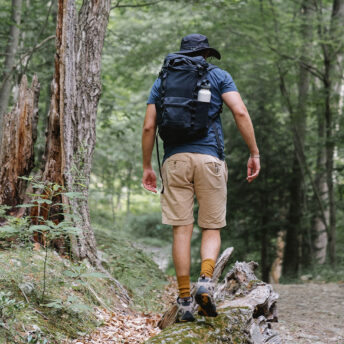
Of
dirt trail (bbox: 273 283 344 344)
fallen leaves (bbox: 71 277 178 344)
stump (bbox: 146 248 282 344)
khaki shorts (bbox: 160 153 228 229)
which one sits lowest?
dirt trail (bbox: 273 283 344 344)

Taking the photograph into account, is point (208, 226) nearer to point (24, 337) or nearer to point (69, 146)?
point (24, 337)

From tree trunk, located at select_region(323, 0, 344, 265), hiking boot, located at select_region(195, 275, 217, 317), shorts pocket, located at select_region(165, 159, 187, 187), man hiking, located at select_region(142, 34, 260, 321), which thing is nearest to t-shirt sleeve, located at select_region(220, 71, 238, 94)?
man hiking, located at select_region(142, 34, 260, 321)

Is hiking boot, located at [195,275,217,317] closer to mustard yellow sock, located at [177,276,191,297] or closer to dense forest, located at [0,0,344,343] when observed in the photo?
mustard yellow sock, located at [177,276,191,297]

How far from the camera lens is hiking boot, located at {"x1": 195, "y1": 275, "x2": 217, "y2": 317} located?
2.94 meters

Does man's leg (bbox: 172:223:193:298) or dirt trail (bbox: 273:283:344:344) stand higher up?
man's leg (bbox: 172:223:193:298)

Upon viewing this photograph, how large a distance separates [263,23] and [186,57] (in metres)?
7.86

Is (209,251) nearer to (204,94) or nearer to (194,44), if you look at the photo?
(204,94)

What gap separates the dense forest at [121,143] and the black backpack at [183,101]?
110 cm

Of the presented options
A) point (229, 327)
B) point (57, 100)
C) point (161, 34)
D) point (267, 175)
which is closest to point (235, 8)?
point (161, 34)

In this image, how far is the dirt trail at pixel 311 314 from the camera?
4254 millimetres

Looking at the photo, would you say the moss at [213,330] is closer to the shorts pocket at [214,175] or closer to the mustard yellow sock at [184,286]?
the mustard yellow sock at [184,286]

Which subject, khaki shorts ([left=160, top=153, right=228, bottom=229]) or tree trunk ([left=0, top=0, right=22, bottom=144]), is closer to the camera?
khaki shorts ([left=160, top=153, right=228, bottom=229])

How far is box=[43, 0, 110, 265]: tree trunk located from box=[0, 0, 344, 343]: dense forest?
0.04 ft

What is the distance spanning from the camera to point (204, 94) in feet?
10.9
